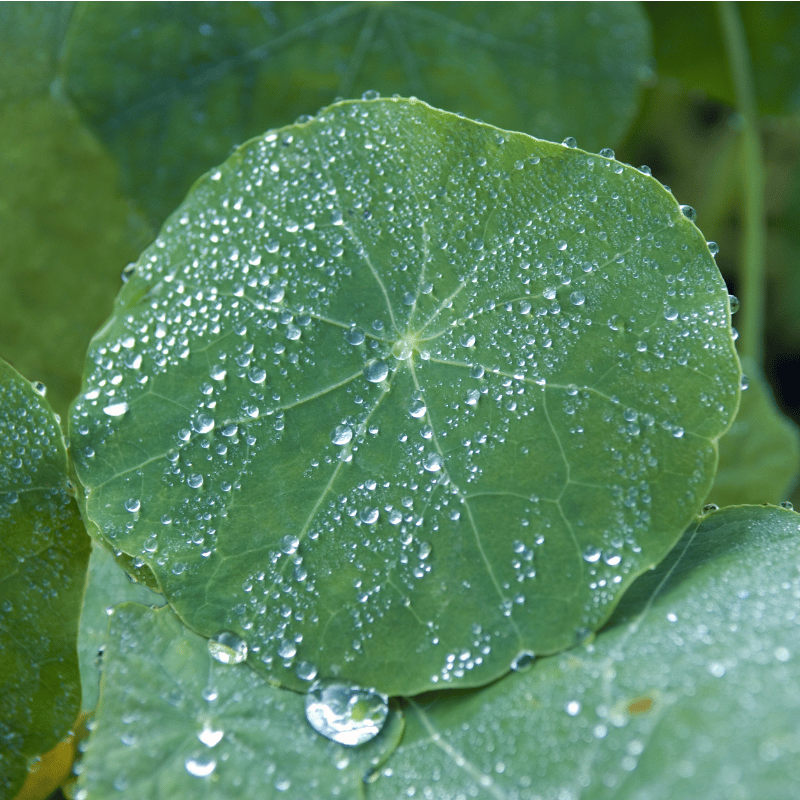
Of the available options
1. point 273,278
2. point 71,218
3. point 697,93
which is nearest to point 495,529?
point 273,278

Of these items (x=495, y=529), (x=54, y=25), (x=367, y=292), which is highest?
(x=54, y=25)

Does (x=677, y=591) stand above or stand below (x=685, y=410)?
below

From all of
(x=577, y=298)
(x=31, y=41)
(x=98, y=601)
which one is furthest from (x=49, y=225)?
(x=577, y=298)

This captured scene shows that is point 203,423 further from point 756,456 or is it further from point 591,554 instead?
point 756,456

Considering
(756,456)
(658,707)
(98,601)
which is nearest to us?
(658,707)

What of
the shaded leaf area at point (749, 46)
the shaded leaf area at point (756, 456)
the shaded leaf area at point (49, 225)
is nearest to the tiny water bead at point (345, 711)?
the shaded leaf area at point (49, 225)

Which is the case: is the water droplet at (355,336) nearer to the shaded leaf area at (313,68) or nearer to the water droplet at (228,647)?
the water droplet at (228,647)

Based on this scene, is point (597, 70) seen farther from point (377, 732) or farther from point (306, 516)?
point (377, 732)
